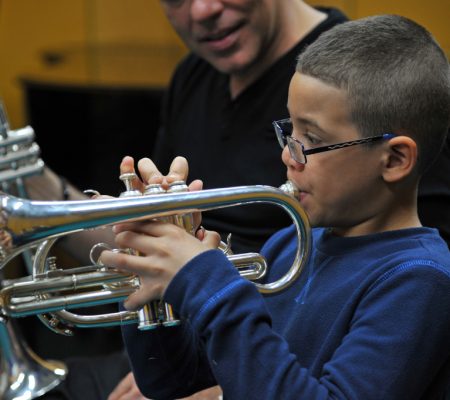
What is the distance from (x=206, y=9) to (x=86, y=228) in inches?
29.9

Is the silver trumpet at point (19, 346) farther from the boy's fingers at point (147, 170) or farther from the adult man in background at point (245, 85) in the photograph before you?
the boy's fingers at point (147, 170)

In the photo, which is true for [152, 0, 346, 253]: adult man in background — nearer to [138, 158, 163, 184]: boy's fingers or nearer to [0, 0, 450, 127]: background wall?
[138, 158, 163, 184]: boy's fingers

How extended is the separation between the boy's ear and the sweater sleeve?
0.13 meters

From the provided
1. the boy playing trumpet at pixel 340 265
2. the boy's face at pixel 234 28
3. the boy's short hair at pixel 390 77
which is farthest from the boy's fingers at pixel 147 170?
the boy's face at pixel 234 28

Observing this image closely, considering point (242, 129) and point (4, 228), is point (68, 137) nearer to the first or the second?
point (242, 129)

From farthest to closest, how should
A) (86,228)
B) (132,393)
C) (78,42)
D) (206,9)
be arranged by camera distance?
(78,42) < (206,9) < (132,393) < (86,228)

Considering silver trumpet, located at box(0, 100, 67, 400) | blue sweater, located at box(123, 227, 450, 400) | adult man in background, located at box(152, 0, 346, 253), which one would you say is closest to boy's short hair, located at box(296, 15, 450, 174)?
blue sweater, located at box(123, 227, 450, 400)

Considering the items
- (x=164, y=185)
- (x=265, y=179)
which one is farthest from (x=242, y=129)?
(x=164, y=185)

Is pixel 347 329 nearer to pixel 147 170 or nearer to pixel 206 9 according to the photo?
pixel 147 170

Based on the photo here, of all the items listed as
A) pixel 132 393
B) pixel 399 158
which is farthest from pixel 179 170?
pixel 132 393

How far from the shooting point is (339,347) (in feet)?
3.38

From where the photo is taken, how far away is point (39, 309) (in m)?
1.09

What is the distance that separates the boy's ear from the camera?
3.56 feet

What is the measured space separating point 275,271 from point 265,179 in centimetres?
36
